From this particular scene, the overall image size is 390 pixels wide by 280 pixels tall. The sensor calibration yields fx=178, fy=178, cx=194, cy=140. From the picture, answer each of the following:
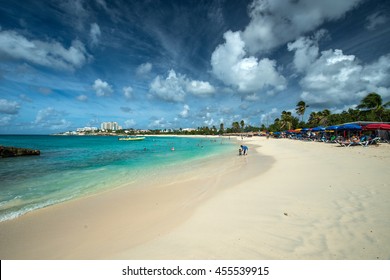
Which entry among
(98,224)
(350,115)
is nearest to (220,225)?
(98,224)

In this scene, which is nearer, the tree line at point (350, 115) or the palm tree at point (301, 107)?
the tree line at point (350, 115)

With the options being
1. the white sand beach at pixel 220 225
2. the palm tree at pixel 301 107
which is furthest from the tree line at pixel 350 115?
the white sand beach at pixel 220 225

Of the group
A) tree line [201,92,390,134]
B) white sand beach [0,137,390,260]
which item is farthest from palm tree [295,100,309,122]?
white sand beach [0,137,390,260]

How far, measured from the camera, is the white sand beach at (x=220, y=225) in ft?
11.6

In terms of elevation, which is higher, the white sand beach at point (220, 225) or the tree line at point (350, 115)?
the tree line at point (350, 115)

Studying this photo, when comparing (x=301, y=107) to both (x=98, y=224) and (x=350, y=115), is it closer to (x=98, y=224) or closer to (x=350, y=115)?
(x=350, y=115)

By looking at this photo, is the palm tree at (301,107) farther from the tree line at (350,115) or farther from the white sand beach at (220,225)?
the white sand beach at (220,225)

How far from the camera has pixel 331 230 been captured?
4.00m

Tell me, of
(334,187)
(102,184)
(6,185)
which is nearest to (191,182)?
(102,184)

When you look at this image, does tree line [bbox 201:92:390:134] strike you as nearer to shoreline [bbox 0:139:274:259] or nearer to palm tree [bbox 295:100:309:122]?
palm tree [bbox 295:100:309:122]

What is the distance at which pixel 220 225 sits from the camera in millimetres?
4621

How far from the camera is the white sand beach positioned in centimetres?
353
